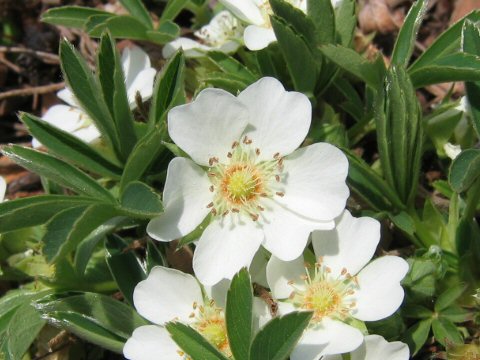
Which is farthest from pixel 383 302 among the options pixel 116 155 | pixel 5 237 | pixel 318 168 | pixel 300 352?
pixel 5 237

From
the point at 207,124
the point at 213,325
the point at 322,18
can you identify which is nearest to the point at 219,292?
the point at 213,325

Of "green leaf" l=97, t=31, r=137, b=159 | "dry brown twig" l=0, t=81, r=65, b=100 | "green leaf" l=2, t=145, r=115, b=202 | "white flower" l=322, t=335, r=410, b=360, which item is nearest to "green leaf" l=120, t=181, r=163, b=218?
"green leaf" l=2, t=145, r=115, b=202

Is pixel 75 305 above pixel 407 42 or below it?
below

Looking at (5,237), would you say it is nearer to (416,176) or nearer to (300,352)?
(300,352)

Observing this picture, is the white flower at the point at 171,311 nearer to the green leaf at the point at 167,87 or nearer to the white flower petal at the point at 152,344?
the white flower petal at the point at 152,344

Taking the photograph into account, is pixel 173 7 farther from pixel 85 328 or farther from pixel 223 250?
pixel 85 328

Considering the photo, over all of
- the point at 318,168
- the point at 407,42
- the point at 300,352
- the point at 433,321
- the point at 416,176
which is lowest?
the point at 433,321

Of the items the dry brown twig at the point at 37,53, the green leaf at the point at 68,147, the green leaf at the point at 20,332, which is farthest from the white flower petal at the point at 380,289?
the dry brown twig at the point at 37,53
